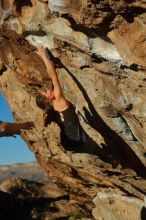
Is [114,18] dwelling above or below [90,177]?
above

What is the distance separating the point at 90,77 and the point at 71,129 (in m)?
1.44

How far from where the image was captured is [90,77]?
37.4 ft

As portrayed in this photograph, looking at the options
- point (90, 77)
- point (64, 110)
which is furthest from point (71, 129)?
point (90, 77)

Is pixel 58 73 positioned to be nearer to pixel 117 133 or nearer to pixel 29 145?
pixel 117 133

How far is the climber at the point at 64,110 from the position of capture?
1098 centimetres

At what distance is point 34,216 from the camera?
864 inches

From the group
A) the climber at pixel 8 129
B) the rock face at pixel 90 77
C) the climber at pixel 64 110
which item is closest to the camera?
the rock face at pixel 90 77

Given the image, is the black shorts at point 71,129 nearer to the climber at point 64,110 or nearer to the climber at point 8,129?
the climber at point 64,110

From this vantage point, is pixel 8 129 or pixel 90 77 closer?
pixel 8 129

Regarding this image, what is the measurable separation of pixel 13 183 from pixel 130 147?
40.9 feet

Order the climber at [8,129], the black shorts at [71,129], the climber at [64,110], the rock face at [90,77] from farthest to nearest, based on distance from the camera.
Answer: the black shorts at [71,129]
the climber at [64,110]
the climber at [8,129]
the rock face at [90,77]

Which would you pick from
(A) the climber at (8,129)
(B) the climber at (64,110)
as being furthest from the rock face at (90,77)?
(A) the climber at (8,129)

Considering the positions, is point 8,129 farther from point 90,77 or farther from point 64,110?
point 90,77

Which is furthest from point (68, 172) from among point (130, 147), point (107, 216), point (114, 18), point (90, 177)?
point (114, 18)
